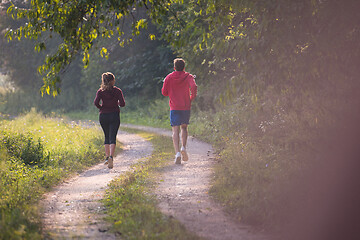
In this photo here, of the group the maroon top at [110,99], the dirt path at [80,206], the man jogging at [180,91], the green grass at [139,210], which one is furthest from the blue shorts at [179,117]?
the dirt path at [80,206]

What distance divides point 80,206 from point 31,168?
3.09m

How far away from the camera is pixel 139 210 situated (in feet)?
21.2

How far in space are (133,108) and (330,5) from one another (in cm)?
2764


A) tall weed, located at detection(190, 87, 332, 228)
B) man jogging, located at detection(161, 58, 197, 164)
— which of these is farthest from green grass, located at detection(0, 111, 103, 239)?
tall weed, located at detection(190, 87, 332, 228)

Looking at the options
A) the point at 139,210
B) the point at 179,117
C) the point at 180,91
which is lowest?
the point at 139,210

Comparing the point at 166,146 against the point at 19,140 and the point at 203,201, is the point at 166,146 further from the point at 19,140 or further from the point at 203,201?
the point at 203,201

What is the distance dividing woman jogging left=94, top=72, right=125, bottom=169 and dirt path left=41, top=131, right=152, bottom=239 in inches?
29.9

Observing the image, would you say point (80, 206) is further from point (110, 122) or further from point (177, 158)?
point (177, 158)

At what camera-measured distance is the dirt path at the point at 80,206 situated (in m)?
5.82

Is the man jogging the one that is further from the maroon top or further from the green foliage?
the green foliage

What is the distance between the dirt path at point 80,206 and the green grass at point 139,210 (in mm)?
199

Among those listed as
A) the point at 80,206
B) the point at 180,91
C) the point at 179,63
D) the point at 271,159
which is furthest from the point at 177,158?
the point at 80,206

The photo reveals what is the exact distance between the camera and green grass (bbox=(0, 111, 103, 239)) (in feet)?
18.9

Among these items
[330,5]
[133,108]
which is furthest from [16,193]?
[133,108]
